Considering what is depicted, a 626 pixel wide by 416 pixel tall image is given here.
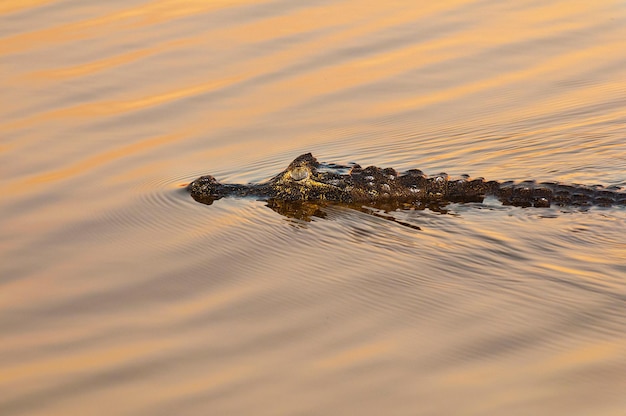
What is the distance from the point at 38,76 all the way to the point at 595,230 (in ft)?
18.2

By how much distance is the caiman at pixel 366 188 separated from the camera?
547cm

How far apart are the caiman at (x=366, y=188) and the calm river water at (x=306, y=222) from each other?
7.0 inches

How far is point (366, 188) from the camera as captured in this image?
5.63 meters

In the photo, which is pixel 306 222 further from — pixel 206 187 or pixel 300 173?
pixel 206 187

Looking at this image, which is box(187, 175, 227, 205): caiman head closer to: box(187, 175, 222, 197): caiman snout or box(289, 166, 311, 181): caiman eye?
box(187, 175, 222, 197): caiman snout

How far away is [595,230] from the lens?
15.8 ft

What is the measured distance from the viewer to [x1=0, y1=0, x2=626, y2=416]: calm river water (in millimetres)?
3508

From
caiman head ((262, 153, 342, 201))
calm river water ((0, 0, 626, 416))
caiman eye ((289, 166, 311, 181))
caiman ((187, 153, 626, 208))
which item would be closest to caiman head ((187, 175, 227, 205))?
caiman ((187, 153, 626, 208))

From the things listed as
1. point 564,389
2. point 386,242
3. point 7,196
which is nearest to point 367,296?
point 386,242

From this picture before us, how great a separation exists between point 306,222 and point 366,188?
0.57 metres

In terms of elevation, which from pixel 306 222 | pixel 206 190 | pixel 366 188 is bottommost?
pixel 306 222

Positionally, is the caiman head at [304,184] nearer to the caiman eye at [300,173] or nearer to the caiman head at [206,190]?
the caiman eye at [300,173]

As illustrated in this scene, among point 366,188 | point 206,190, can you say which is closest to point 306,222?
point 366,188

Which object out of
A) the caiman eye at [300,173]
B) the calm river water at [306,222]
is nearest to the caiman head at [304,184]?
the caiman eye at [300,173]
